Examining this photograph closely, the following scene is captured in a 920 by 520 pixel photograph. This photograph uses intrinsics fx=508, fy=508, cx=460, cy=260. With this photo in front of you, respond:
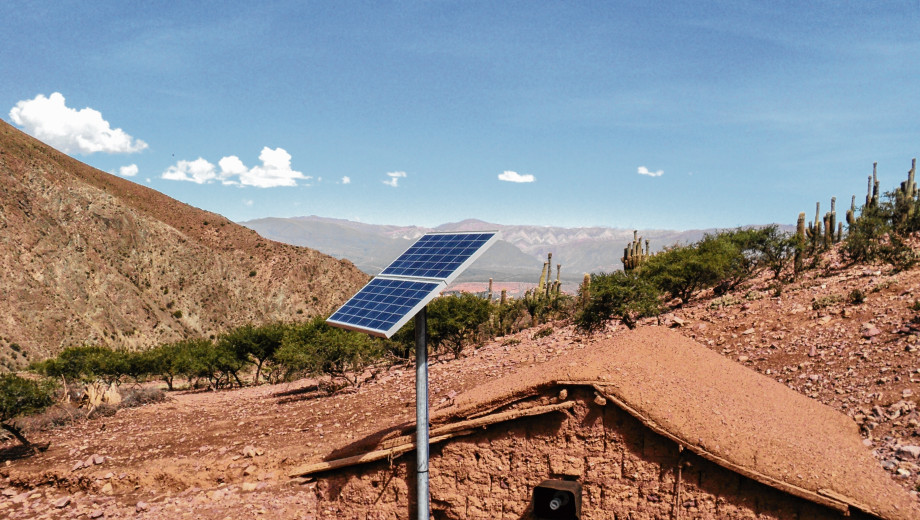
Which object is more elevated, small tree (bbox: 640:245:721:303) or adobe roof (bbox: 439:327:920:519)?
small tree (bbox: 640:245:721:303)

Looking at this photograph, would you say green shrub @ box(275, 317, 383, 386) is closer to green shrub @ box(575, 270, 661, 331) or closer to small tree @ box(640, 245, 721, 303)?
green shrub @ box(575, 270, 661, 331)

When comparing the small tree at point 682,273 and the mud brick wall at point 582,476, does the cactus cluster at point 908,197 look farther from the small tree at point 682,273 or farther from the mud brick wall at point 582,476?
the mud brick wall at point 582,476

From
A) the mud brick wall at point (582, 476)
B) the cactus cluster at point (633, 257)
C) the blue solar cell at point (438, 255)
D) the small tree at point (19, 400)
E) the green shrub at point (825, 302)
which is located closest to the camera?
the mud brick wall at point (582, 476)

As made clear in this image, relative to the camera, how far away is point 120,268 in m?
64.2

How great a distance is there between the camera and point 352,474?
894cm

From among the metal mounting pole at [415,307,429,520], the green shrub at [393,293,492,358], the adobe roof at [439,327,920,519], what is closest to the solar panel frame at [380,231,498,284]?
the metal mounting pole at [415,307,429,520]

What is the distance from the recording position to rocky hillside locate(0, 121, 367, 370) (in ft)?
Answer: 172

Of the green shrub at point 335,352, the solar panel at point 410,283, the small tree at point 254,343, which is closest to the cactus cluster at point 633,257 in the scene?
the green shrub at point 335,352

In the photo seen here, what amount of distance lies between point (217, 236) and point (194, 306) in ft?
68.5

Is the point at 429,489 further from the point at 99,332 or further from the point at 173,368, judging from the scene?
the point at 99,332

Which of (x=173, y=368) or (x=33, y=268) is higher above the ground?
(x=33, y=268)

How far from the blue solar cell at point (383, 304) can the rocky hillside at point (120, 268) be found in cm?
5264

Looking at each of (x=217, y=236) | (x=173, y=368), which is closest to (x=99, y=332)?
(x=173, y=368)

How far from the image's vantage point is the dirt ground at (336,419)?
1127 cm
